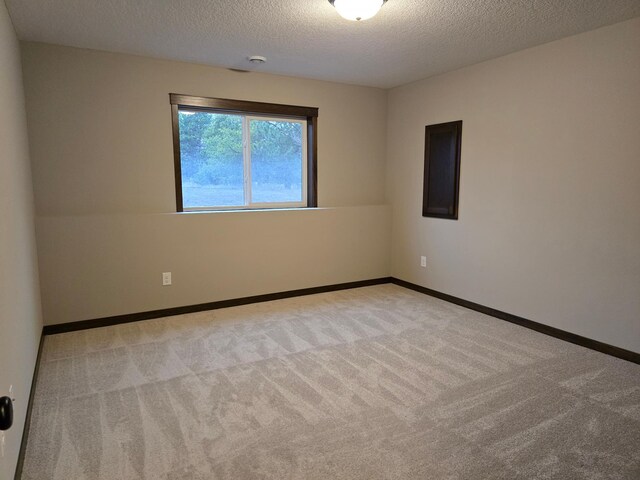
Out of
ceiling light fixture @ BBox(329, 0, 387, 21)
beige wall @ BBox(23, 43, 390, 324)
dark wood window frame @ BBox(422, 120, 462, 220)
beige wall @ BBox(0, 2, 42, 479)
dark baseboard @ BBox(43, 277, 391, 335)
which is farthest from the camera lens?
dark wood window frame @ BBox(422, 120, 462, 220)

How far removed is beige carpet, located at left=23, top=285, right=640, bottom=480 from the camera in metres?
1.86

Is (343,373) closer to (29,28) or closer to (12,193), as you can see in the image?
(12,193)

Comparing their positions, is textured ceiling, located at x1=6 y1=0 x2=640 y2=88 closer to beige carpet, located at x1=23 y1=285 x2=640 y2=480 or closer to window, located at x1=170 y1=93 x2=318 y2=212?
window, located at x1=170 y1=93 x2=318 y2=212

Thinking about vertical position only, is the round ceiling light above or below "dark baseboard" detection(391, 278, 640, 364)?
above

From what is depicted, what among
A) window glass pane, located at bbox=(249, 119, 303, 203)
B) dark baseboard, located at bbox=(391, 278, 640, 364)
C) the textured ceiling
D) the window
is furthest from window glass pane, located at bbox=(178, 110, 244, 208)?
dark baseboard, located at bbox=(391, 278, 640, 364)

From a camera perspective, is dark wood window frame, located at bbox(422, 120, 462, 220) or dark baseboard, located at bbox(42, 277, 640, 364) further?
dark wood window frame, located at bbox(422, 120, 462, 220)

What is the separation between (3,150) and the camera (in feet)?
6.68

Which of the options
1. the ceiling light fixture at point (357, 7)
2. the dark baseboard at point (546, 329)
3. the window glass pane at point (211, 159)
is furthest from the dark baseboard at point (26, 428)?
the dark baseboard at point (546, 329)

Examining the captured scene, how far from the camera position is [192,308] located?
4066 millimetres

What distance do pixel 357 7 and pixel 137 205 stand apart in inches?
102

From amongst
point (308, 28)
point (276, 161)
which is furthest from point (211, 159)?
Result: point (308, 28)

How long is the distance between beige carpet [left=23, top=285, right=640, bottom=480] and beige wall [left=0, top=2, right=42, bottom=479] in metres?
0.27

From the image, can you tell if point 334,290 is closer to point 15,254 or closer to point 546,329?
point 546,329

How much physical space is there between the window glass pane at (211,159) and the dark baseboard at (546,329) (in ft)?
8.17
